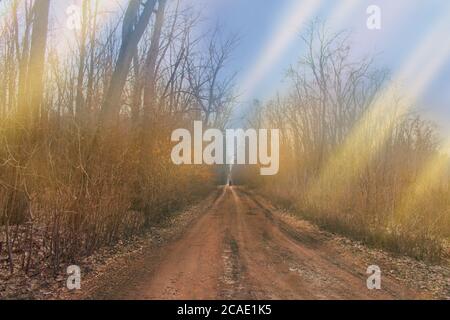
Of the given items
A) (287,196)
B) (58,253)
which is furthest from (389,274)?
(287,196)

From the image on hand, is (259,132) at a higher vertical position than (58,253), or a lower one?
higher

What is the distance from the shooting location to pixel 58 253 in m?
6.96

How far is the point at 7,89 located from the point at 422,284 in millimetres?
9043

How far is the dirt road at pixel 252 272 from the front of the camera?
591 centimetres

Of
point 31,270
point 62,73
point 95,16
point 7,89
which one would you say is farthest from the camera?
point 95,16

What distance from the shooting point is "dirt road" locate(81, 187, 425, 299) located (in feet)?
19.4

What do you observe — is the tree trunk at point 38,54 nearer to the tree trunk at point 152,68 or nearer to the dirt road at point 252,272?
the tree trunk at point 152,68

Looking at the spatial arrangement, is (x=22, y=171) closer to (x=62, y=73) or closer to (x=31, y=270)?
(x=31, y=270)

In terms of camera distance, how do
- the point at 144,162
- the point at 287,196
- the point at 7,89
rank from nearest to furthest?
1. the point at 7,89
2. the point at 144,162
3. the point at 287,196

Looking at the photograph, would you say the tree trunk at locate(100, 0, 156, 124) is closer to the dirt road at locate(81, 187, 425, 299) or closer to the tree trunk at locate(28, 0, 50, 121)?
the tree trunk at locate(28, 0, 50, 121)

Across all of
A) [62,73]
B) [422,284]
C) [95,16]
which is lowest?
[422,284]
